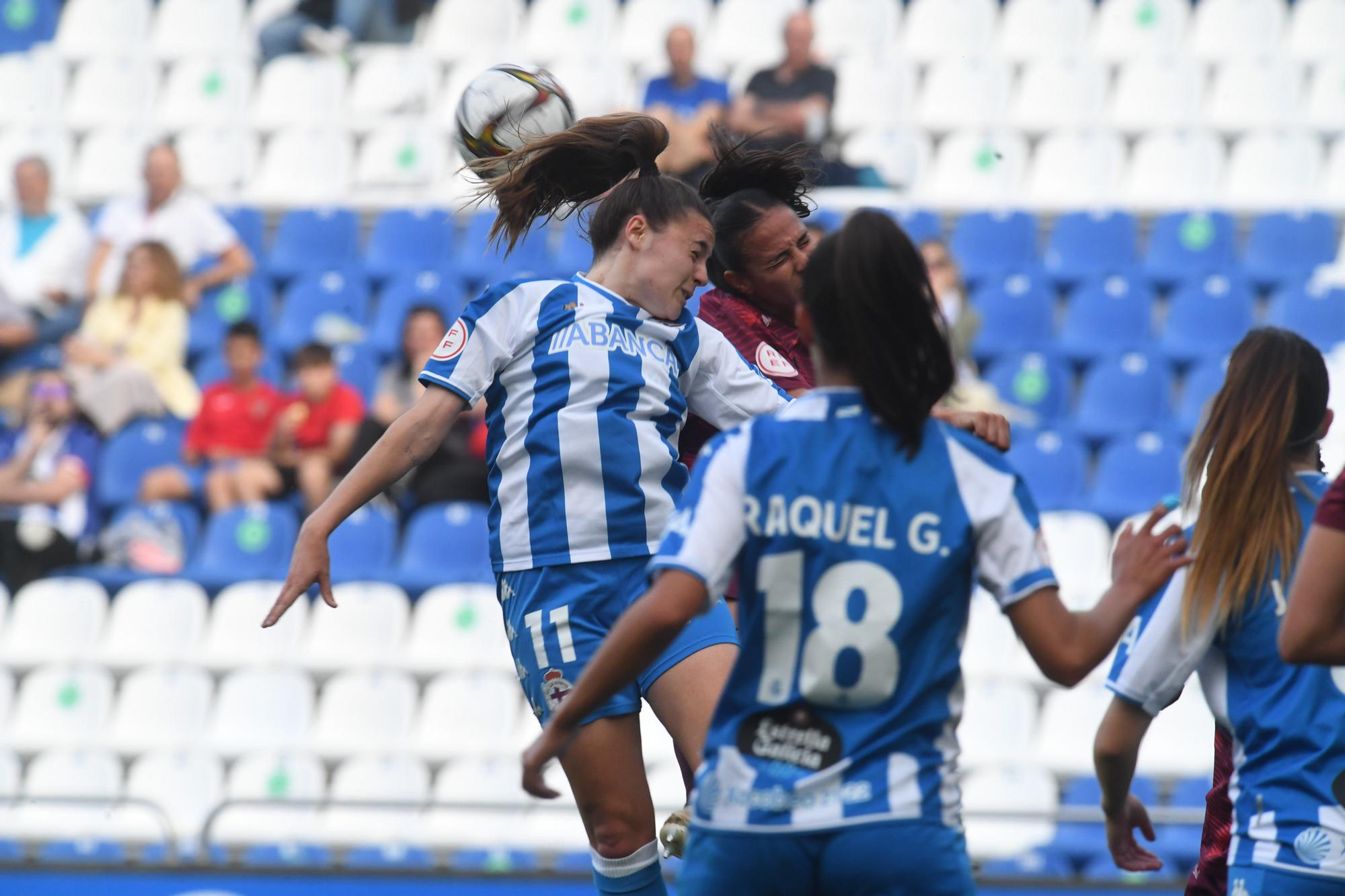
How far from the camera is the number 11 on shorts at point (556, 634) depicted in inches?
147

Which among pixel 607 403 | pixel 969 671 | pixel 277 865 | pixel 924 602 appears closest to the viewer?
pixel 924 602

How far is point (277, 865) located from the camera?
6.08 m

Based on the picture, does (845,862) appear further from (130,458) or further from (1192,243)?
(1192,243)

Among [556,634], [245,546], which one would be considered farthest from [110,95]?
[556,634]

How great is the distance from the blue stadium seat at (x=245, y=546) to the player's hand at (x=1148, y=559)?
6224 mm

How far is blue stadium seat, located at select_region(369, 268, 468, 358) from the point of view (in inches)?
380

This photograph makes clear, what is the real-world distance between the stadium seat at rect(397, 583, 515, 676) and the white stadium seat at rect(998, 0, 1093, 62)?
5686 mm

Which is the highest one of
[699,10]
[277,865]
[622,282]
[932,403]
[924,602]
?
[699,10]

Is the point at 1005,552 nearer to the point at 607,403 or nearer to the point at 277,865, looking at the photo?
the point at 607,403

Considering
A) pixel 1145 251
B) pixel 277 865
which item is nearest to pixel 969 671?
pixel 277 865

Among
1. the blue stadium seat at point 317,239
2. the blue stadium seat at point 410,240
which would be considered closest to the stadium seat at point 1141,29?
the blue stadium seat at point 410,240

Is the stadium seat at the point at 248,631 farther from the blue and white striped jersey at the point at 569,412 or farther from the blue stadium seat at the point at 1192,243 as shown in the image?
the blue stadium seat at the point at 1192,243

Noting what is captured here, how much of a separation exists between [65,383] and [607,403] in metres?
6.18

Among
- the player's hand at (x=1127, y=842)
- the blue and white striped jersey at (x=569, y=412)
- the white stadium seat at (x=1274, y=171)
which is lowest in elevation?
the player's hand at (x=1127, y=842)
